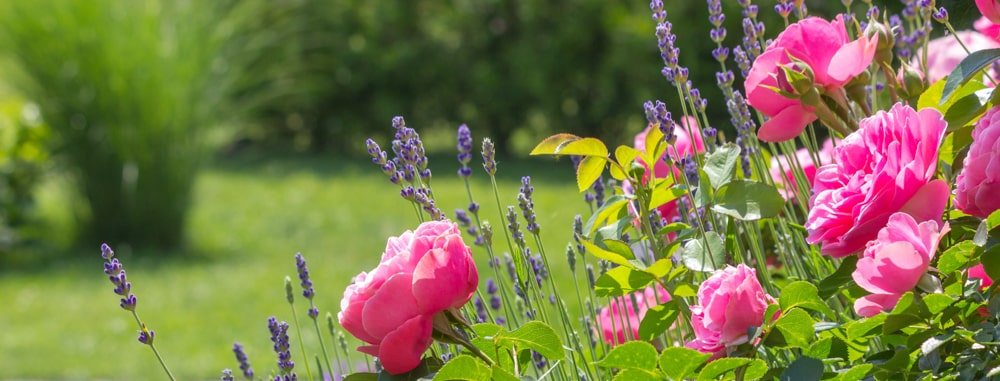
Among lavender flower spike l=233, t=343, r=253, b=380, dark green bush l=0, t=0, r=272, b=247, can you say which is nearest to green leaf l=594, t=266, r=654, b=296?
lavender flower spike l=233, t=343, r=253, b=380

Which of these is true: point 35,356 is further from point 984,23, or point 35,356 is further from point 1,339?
point 984,23

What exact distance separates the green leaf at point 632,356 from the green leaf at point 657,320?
170 mm

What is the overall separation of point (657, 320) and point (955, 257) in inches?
9.8

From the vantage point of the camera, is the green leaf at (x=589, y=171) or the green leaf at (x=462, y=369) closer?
the green leaf at (x=462, y=369)

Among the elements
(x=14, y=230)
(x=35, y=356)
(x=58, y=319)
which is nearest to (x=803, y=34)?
(x=35, y=356)

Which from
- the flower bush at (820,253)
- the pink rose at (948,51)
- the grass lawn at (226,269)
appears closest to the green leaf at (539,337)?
the flower bush at (820,253)

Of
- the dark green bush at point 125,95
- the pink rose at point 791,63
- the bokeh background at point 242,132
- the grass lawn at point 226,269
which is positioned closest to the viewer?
the pink rose at point 791,63

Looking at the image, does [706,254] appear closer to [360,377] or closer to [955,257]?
[955,257]

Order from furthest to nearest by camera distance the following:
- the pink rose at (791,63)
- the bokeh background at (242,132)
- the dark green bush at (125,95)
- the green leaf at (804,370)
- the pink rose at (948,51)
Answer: the dark green bush at (125,95) < the bokeh background at (242,132) < the pink rose at (948,51) < the pink rose at (791,63) < the green leaf at (804,370)

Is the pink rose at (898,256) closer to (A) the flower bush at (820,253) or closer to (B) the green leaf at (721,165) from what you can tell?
(A) the flower bush at (820,253)

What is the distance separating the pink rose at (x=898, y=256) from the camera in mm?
765

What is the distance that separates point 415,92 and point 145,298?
4663 mm

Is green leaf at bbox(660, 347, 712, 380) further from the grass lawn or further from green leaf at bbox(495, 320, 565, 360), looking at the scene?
the grass lawn

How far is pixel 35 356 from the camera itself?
205 inches
